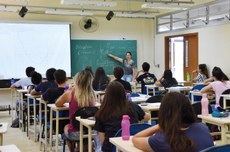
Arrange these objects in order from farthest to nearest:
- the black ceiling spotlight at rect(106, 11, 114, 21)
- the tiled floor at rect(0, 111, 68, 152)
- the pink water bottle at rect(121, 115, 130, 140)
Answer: the black ceiling spotlight at rect(106, 11, 114, 21)
the tiled floor at rect(0, 111, 68, 152)
the pink water bottle at rect(121, 115, 130, 140)

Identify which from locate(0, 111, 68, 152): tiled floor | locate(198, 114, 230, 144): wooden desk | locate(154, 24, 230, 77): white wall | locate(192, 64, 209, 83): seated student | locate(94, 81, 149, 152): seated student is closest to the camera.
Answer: locate(94, 81, 149, 152): seated student

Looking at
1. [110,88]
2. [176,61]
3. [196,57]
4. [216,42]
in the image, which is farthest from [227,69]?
[110,88]

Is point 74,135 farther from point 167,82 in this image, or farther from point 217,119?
point 167,82

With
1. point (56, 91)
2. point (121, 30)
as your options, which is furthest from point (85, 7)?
point (56, 91)

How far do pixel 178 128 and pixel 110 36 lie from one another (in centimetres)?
889

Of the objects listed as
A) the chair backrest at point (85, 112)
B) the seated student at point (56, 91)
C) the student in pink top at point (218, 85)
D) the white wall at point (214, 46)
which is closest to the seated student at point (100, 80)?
the seated student at point (56, 91)

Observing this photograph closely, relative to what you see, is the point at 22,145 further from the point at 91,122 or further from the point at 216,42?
the point at 216,42

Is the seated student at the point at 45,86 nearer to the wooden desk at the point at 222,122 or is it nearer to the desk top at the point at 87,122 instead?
the desk top at the point at 87,122

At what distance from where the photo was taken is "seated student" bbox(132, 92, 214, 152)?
1.81 meters

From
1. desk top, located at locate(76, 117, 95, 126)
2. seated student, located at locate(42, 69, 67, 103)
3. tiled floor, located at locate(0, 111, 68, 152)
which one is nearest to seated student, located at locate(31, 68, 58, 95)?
seated student, located at locate(42, 69, 67, 103)

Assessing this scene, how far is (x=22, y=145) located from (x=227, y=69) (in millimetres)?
5215

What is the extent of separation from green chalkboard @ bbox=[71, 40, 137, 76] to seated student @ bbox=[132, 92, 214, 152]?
824 cm

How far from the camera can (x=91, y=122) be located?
10.8ft

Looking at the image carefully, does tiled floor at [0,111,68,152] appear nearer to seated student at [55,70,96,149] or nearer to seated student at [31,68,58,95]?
seated student at [31,68,58,95]
